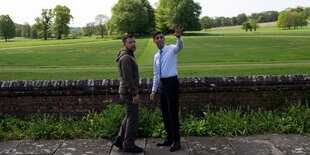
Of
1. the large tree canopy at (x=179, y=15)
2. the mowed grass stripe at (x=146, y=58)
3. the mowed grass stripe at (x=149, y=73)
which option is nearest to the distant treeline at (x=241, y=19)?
the large tree canopy at (x=179, y=15)

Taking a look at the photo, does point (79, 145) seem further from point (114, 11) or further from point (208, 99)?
point (114, 11)

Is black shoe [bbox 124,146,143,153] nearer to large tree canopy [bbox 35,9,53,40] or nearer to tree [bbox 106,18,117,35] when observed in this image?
tree [bbox 106,18,117,35]

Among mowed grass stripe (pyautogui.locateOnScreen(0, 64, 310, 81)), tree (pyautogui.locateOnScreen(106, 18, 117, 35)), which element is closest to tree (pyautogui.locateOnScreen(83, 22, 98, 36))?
tree (pyautogui.locateOnScreen(106, 18, 117, 35))

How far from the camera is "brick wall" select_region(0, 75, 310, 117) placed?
5.89m

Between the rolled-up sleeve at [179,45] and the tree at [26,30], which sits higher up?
the tree at [26,30]

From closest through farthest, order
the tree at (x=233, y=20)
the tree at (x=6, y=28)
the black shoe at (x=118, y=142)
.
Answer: the black shoe at (x=118, y=142), the tree at (x=6, y=28), the tree at (x=233, y=20)

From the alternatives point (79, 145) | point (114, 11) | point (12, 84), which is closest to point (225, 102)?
point (79, 145)

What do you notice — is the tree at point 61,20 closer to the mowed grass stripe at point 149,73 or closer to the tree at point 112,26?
the tree at point 112,26

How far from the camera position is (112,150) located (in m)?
4.57

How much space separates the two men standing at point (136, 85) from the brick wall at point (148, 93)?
1377mm

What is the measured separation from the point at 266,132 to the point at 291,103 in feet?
4.02

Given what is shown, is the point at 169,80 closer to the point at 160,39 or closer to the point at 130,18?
the point at 160,39

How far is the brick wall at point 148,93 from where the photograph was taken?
5895 mm

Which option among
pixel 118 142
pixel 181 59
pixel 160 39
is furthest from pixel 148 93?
pixel 181 59
